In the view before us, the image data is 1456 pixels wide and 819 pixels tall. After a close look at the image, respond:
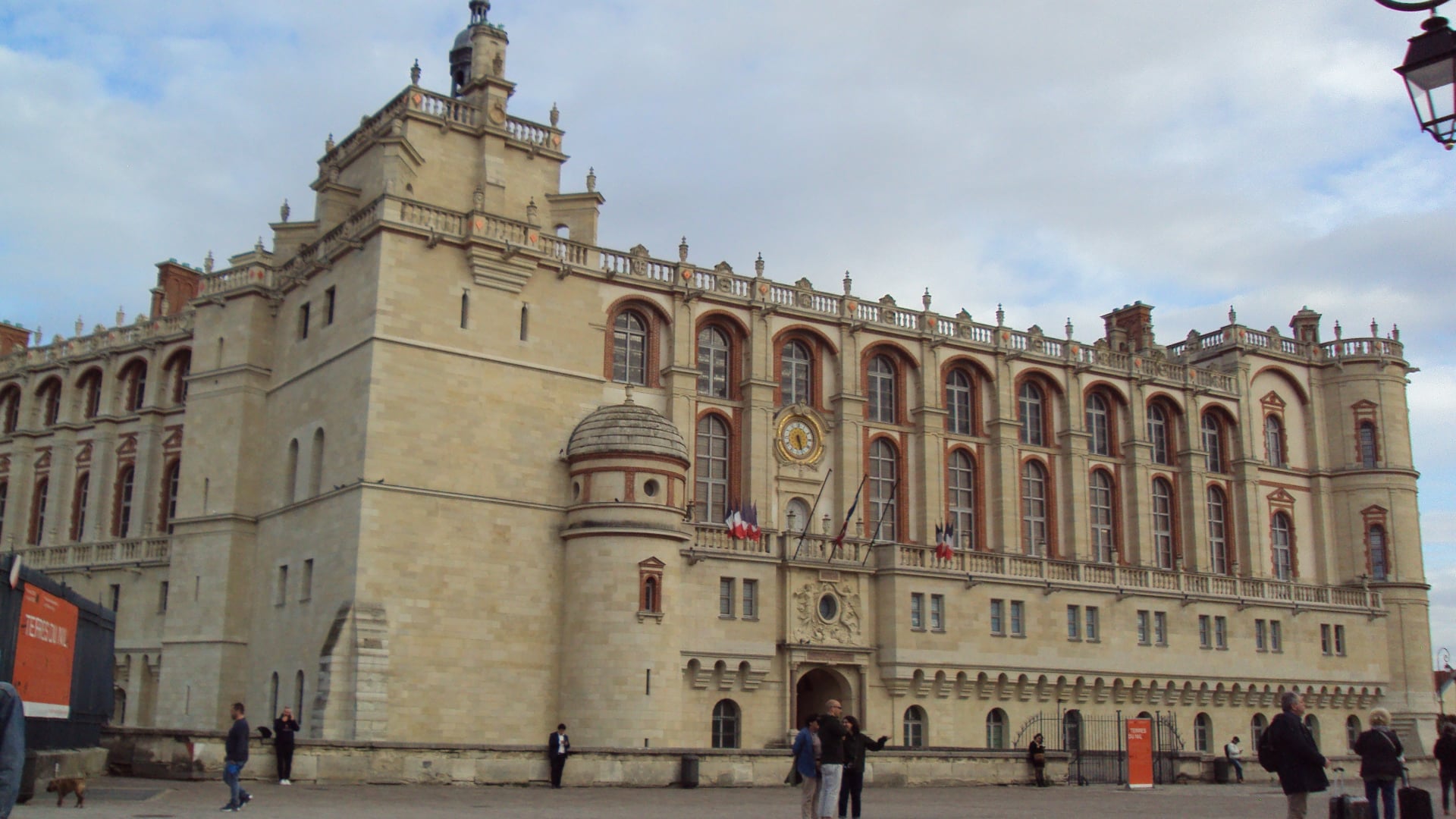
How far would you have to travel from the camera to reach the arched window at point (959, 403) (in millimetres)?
54156

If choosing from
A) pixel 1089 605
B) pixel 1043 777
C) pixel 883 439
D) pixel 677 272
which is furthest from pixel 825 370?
pixel 1043 777

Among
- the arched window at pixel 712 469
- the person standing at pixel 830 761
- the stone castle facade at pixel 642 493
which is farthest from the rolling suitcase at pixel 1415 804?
the arched window at pixel 712 469

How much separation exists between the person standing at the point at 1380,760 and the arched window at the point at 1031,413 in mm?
37201

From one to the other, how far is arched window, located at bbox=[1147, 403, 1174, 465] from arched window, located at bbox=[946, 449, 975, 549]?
10.6m

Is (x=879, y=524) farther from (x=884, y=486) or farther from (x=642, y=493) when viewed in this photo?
(x=642, y=493)

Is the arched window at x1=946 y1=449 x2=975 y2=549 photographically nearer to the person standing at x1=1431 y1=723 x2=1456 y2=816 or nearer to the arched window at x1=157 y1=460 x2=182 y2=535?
the person standing at x1=1431 y1=723 x2=1456 y2=816

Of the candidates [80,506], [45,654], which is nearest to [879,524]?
[45,654]

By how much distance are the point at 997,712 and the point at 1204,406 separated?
65.3ft

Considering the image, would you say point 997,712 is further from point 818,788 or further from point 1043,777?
point 818,788

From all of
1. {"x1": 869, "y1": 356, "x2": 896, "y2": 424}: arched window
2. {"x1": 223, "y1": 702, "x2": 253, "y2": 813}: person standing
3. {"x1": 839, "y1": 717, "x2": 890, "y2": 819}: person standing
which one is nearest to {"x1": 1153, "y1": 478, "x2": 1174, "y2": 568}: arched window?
{"x1": 869, "y1": 356, "x2": 896, "y2": 424}: arched window

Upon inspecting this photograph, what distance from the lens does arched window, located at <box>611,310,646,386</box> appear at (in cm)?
4706

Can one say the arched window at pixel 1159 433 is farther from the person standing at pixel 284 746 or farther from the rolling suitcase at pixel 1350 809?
the rolling suitcase at pixel 1350 809

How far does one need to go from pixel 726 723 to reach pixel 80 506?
32998 millimetres

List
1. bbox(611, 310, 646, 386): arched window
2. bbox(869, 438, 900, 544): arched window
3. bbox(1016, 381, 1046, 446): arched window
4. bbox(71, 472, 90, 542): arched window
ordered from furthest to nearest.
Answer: bbox(71, 472, 90, 542): arched window < bbox(1016, 381, 1046, 446): arched window < bbox(869, 438, 900, 544): arched window < bbox(611, 310, 646, 386): arched window
